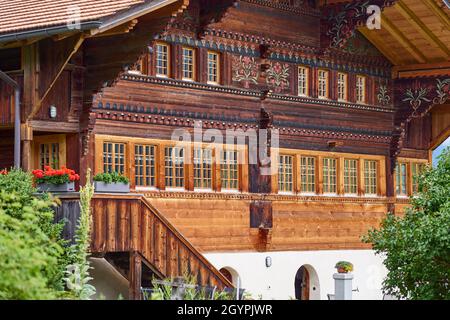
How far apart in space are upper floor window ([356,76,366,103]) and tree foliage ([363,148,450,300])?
30.5 feet

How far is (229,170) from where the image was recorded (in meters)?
30.6

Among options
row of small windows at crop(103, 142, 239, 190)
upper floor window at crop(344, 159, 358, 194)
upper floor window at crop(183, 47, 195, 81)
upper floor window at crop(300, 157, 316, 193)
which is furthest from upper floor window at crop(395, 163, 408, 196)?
upper floor window at crop(183, 47, 195, 81)

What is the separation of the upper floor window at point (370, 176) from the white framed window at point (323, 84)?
2.74 meters

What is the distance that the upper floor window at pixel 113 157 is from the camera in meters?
27.3

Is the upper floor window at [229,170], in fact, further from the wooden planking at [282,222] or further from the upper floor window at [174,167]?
the upper floor window at [174,167]

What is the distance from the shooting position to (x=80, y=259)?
23.2 meters

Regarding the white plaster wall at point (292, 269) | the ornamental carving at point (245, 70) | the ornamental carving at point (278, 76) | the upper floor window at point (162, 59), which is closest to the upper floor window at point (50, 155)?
the upper floor window at point (162, 59)

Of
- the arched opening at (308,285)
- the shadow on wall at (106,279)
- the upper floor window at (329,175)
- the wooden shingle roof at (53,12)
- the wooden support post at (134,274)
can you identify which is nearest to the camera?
the wooden shingle roof at (53,12)

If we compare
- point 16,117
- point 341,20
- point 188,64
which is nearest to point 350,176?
point 341,20

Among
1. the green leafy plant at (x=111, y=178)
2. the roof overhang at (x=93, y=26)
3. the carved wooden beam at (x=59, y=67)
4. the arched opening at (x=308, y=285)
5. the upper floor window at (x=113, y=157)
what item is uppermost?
the roof overhang at (x=93, y=26)

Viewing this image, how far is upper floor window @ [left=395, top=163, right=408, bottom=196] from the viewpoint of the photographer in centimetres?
3691

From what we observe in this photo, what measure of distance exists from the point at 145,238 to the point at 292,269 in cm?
785

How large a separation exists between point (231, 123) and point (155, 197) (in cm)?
322

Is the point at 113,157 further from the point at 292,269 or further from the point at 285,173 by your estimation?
the point at 292,269
